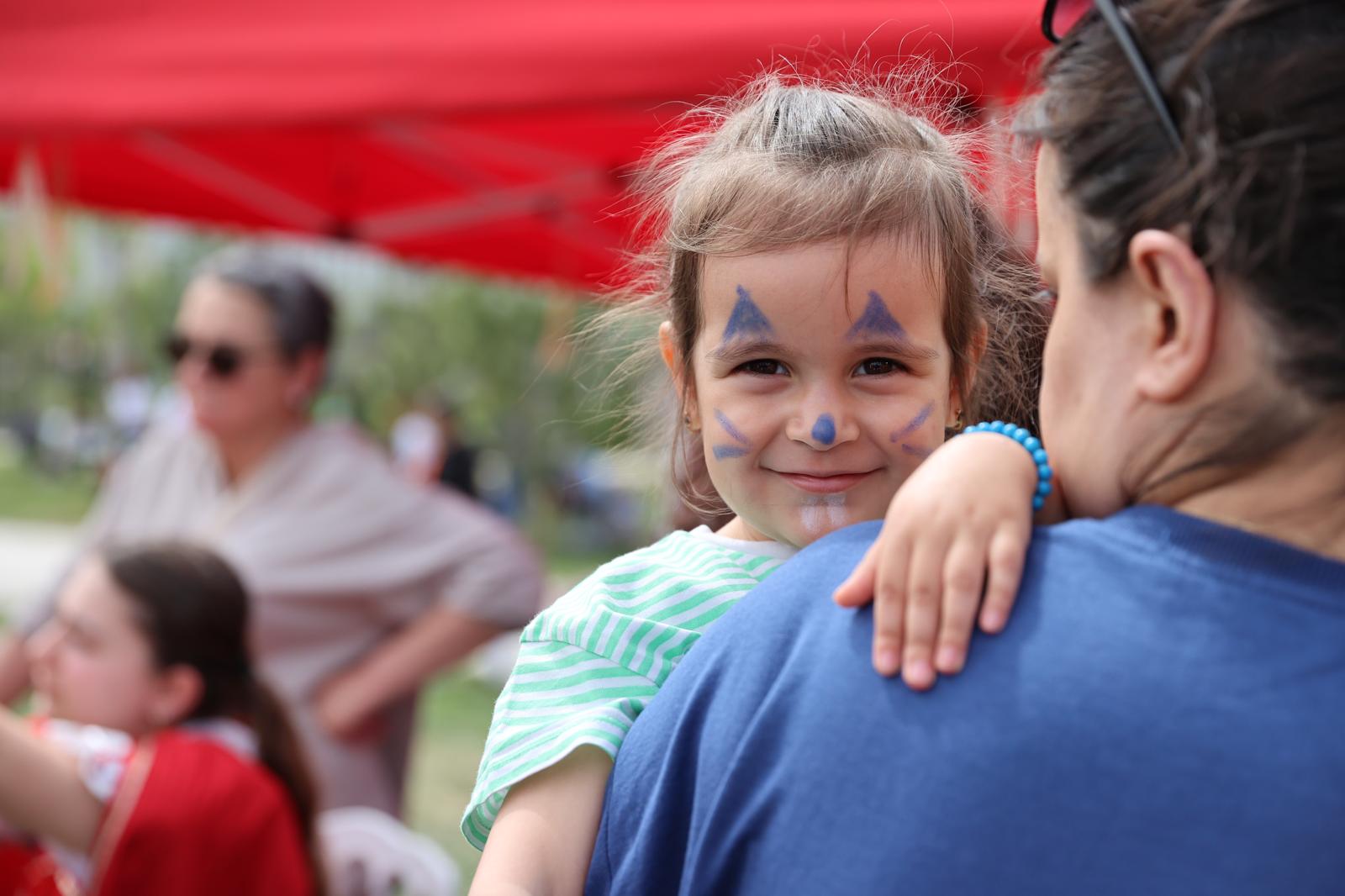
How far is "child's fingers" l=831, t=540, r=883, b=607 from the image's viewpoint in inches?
39.5

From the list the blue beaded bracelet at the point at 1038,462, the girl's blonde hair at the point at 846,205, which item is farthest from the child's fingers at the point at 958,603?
the girl's blonde hair at the point at 846,205

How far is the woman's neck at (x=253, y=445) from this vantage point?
4.01 meters

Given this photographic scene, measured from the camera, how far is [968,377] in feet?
5.20

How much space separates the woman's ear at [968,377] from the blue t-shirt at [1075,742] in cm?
58

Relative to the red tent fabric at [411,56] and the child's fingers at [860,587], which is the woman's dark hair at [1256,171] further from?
the red tent fabric at [411,56]

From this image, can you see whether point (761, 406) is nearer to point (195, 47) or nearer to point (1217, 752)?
point (1217, 752)

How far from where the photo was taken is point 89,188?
5.75 meters

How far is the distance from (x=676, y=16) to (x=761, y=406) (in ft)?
5.88

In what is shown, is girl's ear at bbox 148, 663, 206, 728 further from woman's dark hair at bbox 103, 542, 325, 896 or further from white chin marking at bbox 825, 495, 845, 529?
white chin marking at bbox 825, 495, 845, 529

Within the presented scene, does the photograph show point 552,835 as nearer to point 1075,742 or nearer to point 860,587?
point 860,587

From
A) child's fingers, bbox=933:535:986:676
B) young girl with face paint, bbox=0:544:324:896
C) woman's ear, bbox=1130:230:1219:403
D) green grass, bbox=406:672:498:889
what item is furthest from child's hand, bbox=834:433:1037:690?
green grass, bbox=406:672:498:889

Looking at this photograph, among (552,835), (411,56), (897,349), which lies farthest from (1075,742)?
(411,56)

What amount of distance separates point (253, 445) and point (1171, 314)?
3440 millimetres

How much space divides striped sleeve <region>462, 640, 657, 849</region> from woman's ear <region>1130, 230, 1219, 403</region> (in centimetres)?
57
